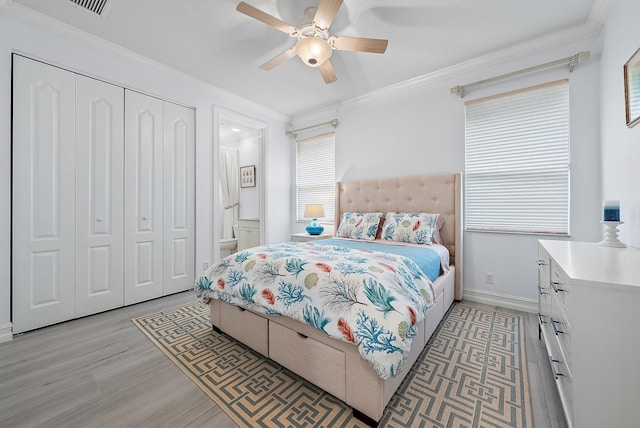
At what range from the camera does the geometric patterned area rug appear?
53.1 inches

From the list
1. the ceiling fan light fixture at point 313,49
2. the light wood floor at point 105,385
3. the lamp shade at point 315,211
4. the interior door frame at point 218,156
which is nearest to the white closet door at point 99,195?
the light wood floor at point 105,385

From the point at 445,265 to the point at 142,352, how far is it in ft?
9.19

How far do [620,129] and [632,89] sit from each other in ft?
1.17

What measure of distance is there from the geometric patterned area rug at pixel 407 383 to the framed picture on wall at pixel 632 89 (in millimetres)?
1745

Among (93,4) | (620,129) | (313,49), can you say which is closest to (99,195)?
(93,4)

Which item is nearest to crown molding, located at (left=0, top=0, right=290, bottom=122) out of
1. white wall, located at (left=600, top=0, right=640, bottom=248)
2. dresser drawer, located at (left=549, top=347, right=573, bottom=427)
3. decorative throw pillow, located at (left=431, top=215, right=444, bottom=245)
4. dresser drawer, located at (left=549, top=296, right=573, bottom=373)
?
decorative throw pillow, located at (left=431, top=215, right=444, bottom=245)

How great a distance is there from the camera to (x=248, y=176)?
554 cm

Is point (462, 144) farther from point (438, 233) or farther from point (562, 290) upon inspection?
point (562, 290)

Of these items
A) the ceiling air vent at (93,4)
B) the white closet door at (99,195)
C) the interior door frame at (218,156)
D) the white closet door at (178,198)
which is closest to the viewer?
the ceiling air vent at (93,4)

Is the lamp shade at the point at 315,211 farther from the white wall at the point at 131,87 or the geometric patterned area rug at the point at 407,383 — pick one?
the geometric patterned area rug at the point at 407,383

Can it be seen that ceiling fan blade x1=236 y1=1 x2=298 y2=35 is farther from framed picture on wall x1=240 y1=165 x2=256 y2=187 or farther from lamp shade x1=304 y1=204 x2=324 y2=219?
framed picture on wall x1=240 y1=165 x2=256 y2=187

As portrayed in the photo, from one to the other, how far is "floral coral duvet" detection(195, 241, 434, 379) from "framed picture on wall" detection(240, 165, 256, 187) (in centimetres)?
354

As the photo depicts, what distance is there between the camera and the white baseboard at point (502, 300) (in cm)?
266

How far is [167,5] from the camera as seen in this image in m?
2.13
